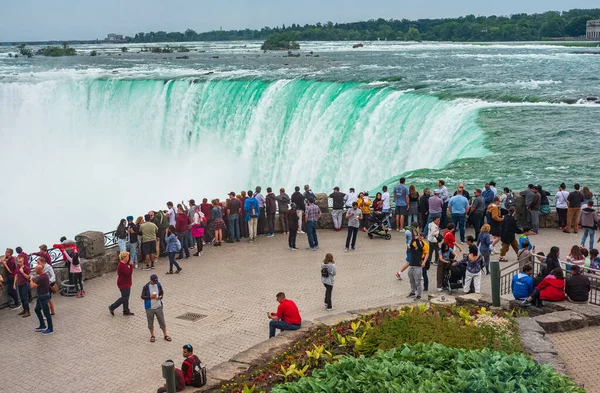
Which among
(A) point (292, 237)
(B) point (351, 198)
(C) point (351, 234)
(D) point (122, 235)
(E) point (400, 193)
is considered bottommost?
(A) point (292, 237)

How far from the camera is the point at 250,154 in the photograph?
34750 mm

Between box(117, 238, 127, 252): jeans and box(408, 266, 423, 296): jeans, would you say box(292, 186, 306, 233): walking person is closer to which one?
box(117, 238, 127, 252): jeans

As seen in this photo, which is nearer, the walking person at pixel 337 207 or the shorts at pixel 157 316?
the shorts at pixel 157 316

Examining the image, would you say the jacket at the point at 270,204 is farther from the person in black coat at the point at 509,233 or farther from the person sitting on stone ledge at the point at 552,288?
the person sitting on stone ledge at the point at 552,288

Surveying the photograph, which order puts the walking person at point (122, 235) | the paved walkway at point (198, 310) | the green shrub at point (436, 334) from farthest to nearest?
the walking person at point (122, 235), the paved walkway at point (198, 310), the green shrub at point (436, 334)

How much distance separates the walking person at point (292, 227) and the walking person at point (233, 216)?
1.38 m

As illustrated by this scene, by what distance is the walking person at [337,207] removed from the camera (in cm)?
1886

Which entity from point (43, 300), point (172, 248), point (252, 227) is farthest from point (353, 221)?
point (43, 300)

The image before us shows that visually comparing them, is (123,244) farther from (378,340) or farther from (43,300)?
(378,340)

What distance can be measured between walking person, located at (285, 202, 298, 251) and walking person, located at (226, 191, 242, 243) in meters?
1.38

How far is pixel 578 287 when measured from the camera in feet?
39.7

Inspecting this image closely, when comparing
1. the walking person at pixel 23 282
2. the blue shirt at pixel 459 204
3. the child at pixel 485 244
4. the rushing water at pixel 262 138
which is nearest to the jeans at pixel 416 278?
the child at pixel 485 244

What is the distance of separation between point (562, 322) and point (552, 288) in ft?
2.92

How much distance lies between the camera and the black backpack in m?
10.4
